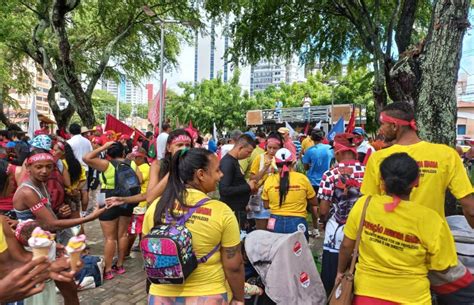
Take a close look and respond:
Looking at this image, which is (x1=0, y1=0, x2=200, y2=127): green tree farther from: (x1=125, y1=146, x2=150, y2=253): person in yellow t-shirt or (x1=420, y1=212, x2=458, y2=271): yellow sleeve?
(x1=420, y1=212, x2=458, y2=271): yellow sleeve

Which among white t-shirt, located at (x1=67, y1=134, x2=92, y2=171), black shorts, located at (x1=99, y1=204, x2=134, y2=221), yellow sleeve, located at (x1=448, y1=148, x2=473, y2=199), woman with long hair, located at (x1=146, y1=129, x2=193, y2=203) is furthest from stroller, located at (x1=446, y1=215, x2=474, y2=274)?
white t-shirt, located at (x1=67, y1=134, x2=92, y2=171)

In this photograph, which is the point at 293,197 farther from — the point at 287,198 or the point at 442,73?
the point at 442,73

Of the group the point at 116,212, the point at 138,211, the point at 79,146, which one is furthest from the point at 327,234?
the point at 79,146

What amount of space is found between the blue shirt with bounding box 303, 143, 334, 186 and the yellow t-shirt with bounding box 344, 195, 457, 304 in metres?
4.51

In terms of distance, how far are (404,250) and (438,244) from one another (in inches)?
7.6

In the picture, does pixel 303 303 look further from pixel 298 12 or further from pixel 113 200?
pixel 298 12

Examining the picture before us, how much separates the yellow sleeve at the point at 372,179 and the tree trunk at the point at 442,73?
1.87 meters

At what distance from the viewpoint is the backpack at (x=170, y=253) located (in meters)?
2.05

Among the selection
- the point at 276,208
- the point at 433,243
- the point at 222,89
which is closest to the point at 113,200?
the point at 276,208

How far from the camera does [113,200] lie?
373 cm

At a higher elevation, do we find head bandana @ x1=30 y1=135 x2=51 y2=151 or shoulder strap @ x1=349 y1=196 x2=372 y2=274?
head bandana @ x1=30 y1=135 x2=51 y2=151

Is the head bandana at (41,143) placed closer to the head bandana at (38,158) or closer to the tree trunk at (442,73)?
the head bandana at (38,158)

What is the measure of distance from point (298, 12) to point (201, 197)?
9.76 m

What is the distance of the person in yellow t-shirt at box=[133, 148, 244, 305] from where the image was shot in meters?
2.17
